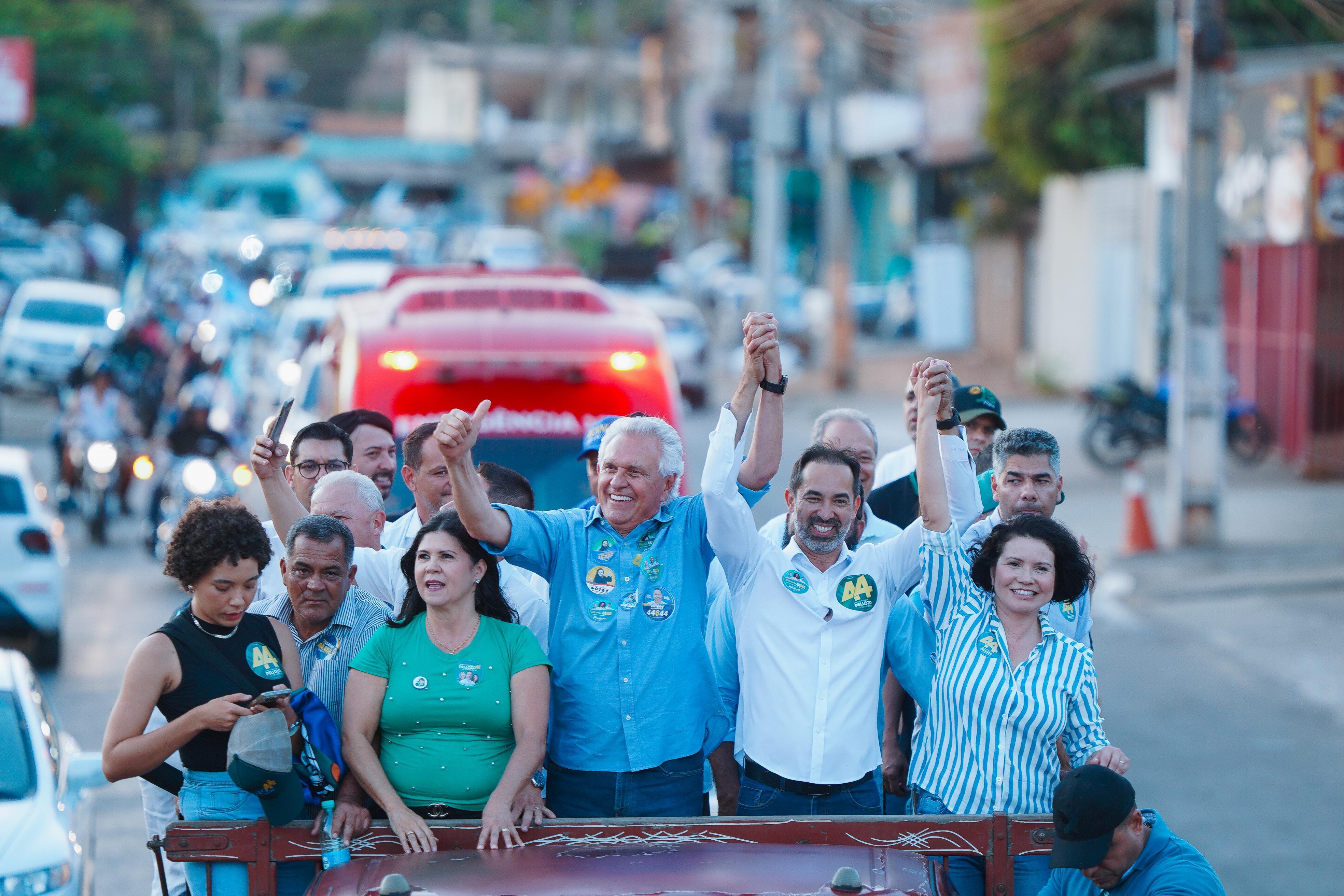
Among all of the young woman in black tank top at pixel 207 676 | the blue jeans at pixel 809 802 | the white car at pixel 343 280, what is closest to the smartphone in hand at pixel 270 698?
the young woman in black tank top at pixel 207 676

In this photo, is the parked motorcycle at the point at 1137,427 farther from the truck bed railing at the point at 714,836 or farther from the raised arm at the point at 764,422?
the truck bed railing at the point at 714,836

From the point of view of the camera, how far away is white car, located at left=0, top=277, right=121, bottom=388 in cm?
2422

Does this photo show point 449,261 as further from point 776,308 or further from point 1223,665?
point 1223,665

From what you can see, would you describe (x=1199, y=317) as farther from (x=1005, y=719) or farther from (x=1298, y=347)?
(x=1005, y=719)

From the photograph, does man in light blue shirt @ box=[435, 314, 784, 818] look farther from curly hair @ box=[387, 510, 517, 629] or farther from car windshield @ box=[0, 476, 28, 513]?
car windshield @ box=[0, 476, 28, 513]

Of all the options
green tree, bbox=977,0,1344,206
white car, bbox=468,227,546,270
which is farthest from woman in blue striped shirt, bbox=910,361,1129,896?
white car, bbox=468,227,546,270

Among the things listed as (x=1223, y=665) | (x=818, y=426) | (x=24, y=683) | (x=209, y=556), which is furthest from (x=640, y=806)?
(x=1223, y=665)

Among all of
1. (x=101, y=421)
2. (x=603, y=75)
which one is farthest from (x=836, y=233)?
(x=603, y=75)

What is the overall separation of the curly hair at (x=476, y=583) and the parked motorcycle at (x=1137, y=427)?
14646mm

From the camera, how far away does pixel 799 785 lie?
171 inches

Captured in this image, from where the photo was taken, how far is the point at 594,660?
4.24 meters

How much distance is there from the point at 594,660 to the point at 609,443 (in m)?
0.60

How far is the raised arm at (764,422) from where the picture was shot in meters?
4.39

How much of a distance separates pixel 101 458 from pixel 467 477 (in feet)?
38.4
